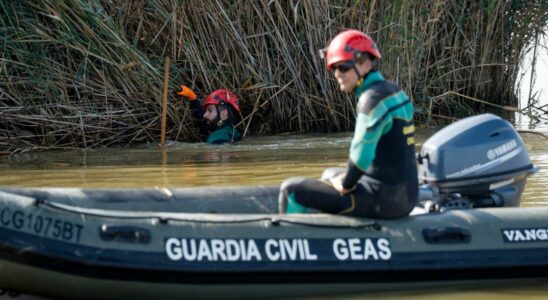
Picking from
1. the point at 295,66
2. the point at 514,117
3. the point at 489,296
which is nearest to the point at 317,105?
the point at 295,66

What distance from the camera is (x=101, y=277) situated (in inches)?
184

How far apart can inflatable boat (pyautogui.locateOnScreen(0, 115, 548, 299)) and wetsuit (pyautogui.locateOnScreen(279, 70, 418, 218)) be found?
0.28ft

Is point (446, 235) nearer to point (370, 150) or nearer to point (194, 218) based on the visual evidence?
point (370, 150)

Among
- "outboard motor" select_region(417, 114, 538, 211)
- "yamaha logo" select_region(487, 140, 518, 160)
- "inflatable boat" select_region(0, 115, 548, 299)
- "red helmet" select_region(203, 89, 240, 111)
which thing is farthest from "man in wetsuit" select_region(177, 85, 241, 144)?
"yamaha logo" select_region(487, 140, 518, 160)

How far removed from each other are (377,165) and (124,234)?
124cm

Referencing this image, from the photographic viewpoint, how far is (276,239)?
16.1 feet

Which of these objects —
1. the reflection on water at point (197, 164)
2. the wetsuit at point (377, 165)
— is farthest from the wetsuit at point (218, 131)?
the wetsuit at point (377, 165)

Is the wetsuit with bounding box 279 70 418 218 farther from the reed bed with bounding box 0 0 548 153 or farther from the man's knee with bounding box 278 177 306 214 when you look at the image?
the reed bed with bounding box 0 0 548 153

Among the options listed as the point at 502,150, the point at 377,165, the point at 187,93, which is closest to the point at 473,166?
the point at 502,150

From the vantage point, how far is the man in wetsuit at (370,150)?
501cm

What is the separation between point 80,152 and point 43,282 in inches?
218

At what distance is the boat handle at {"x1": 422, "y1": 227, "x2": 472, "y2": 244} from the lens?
5.16 meters

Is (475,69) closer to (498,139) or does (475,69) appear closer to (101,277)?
(498,139)

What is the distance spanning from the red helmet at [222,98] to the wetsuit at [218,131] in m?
0.12
